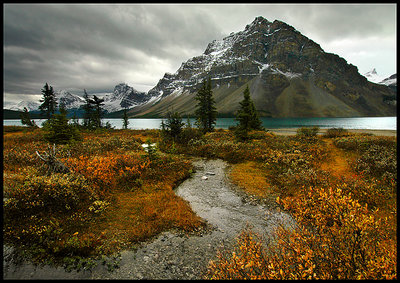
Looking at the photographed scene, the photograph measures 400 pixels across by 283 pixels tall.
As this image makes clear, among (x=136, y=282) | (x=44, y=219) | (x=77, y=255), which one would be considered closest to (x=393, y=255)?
(x=136, y=282)

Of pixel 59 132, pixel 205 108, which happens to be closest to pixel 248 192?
pixel 59 132

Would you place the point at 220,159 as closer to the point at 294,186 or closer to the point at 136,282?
the point at 294,186

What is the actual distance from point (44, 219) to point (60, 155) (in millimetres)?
9688

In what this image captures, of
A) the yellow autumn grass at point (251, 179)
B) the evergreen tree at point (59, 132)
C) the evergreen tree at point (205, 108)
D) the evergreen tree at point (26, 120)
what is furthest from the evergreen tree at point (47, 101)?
the yellow autumn grass at point (251, 179)

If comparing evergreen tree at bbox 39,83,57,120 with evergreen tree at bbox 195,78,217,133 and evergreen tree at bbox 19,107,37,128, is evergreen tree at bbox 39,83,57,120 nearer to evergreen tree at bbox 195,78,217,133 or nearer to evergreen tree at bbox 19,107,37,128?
evergreen tree at bbox 19,107,37,128

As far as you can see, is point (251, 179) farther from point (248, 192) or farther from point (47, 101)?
point (47, 101)

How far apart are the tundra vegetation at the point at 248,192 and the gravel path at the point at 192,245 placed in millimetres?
485

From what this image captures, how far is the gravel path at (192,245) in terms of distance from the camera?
236 inches

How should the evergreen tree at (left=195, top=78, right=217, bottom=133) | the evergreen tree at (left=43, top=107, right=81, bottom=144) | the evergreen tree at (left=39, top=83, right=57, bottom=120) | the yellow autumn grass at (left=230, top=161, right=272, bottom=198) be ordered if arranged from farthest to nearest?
the evergreen tree at (left=39, top=83, right=57, bottom=120)
the evergreen tree at (left=195, top=78, right=217, bottom=133)
the evergreen tree at (left=43, top=107, right=81, bottom=144)
the yellow autumn grass at (left=230, top=161, right=272, bottom=198)

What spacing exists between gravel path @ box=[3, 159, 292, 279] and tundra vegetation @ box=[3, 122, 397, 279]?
1.59 feet

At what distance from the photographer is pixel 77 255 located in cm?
666

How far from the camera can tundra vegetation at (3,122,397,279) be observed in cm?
435

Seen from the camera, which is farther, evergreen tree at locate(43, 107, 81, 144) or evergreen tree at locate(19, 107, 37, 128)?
evergreen tree at locate(19, 107, 37, 128)

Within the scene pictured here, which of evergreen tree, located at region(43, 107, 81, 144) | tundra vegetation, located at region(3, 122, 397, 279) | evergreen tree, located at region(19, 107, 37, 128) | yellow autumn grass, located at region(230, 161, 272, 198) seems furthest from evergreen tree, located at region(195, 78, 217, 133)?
evergreen tree, located at region(19, 107, 37, 128)
